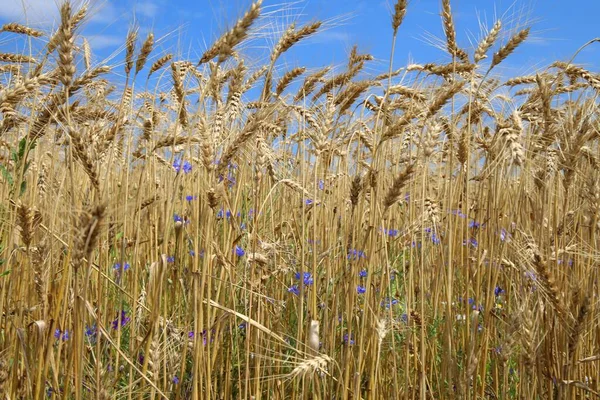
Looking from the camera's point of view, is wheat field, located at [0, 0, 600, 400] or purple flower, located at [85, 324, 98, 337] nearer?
wheat field, located at [0, 0, 600, 400]

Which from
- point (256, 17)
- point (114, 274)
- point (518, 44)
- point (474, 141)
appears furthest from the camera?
point (114, 274)

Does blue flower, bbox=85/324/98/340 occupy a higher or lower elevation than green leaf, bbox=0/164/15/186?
lower

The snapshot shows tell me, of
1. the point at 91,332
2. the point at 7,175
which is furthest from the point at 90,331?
the point at 7,175

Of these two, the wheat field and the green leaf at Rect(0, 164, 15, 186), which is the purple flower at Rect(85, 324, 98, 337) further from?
the green leaf at Rect(0, 164, 15, 186)

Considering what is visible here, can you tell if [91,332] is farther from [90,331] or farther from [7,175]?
[7,175]

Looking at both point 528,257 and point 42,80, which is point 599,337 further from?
point 42,80

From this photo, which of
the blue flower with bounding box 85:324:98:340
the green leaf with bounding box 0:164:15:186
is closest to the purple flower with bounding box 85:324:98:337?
the blue flower with bounding box 85:324:98:340

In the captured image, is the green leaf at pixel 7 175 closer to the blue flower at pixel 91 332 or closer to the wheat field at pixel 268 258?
the wheat field at pixel 268 258

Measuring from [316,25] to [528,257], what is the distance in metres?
1.05

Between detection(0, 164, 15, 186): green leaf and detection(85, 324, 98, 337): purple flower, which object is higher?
detection(0, 164, 15, 186): green leaf

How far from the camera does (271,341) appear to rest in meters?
2.25

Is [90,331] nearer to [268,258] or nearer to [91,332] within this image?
[91,332]

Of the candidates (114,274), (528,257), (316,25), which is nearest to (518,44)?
(316,25)

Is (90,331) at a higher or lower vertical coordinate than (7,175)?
lower
